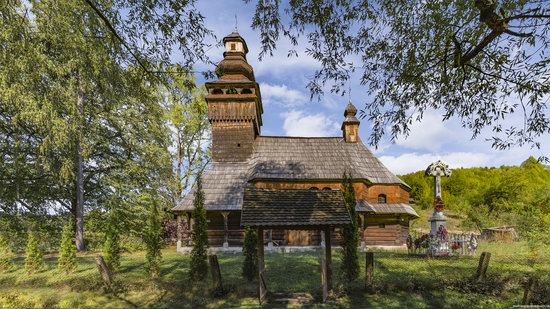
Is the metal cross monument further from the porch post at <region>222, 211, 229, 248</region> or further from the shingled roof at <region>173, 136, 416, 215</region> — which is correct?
the porch post at <region>222, 211, 229, 248</region>

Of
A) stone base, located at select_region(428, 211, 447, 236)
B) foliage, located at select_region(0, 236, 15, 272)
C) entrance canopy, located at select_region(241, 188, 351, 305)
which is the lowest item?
foliage, located at select_region(0, 236, 15, 272)

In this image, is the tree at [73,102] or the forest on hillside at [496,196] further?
the forest on hillside at [496,196]

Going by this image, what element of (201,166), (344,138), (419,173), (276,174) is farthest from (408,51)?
(419,173)

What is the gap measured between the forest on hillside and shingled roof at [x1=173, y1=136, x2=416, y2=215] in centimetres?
1100

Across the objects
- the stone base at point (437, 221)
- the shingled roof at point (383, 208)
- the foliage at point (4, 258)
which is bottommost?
the foliage at point (4, 258)

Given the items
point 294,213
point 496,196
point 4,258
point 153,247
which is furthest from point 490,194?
point 4,258

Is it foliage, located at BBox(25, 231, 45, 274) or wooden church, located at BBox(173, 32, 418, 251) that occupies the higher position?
wooden church, located at BBox(173, 32, 418, 251)

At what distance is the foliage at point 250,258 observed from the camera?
41.8 feet

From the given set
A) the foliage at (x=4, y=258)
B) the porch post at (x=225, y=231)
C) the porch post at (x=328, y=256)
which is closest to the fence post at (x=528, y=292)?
the porch post at (x=328, y=256)

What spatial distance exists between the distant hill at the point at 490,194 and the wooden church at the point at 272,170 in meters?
10.5

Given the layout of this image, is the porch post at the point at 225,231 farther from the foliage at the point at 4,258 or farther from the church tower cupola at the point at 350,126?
the church tower cupola at the point at 350,126

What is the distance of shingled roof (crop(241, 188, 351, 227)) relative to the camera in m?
10.4

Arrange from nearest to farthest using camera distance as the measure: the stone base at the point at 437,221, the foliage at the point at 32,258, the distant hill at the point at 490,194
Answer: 1. the foliage at the point at 32,258
2. the stone base at the point at 437,221
3. the distant hill at the point at 490,194

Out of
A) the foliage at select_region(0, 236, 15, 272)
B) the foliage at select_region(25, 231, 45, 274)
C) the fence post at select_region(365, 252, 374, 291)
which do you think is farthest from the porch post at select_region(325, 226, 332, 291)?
the foliage at select_region(0, 236, 15, 272)
